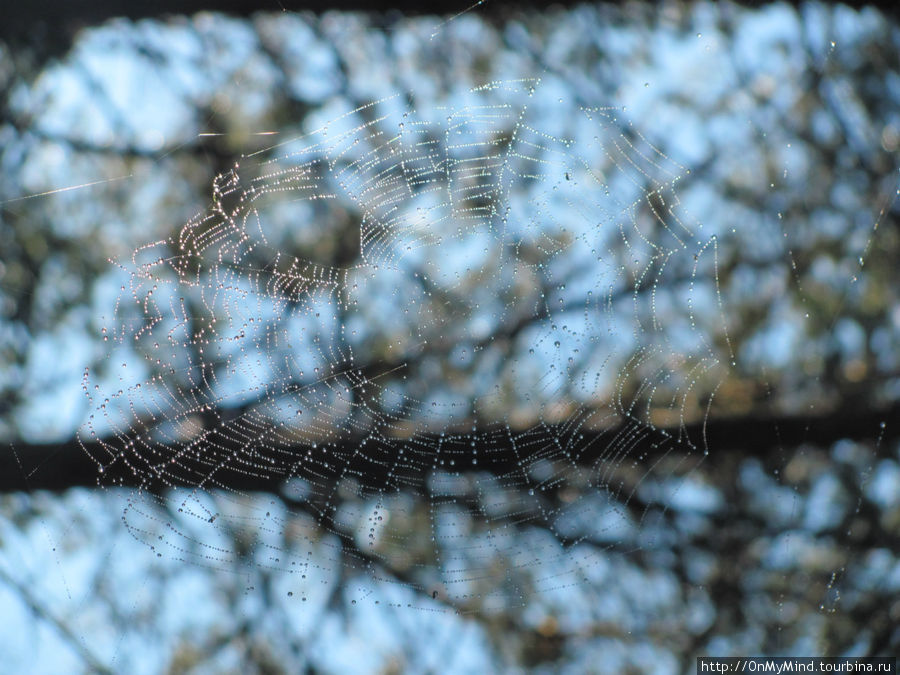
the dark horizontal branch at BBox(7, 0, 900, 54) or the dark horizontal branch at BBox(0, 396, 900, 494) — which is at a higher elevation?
the dark horizontal branch at BBox(7, 0, 900, 54)

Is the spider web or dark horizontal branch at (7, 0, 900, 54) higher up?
dark horizontal branch at (7, 0, 900, 54)

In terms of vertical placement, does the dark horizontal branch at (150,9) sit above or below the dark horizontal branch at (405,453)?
above

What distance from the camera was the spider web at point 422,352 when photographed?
2.25ft

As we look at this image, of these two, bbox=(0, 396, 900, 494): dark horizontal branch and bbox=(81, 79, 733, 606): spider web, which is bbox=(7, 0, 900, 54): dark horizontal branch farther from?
bbox=(0, 396, 900, 494): dark horizontal branch

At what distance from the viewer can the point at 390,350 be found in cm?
71

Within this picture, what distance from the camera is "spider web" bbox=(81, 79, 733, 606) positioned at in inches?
27.0

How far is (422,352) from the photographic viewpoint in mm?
719

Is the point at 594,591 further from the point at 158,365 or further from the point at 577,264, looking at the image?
the point at 158,365

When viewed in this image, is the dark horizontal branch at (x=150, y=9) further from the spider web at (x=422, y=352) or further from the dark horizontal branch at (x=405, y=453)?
the dark horizontal branch at (x=405, y=453)

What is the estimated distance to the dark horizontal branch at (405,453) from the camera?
2.24 ft

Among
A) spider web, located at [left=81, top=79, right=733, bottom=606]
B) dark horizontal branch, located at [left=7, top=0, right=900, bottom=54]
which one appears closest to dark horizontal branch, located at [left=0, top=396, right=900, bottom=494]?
spider web, located at [left=81, top=79, right=733, bottom=606]

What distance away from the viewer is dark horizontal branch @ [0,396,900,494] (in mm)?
682

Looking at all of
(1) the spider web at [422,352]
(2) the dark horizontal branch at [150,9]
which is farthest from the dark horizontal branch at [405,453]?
(2) the dark horizontal branch at [150,9]

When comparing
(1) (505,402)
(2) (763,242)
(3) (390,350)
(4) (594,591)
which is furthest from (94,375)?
(2) (763,242)
